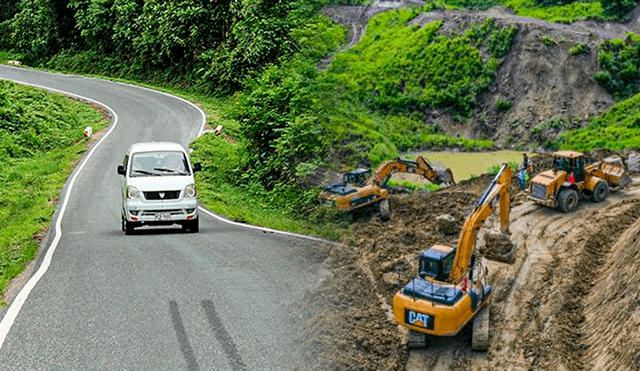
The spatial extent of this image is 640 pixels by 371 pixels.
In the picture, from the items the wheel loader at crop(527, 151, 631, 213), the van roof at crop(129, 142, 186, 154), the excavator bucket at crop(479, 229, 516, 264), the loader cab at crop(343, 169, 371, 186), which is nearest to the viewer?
the van roof at crop(129, 142, 186, 154)

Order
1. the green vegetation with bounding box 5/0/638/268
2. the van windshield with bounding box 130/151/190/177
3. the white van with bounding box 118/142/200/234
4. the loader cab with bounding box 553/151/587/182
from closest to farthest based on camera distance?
the white van with bounding box 118/142/200/234
the van windshield with bounding box 130/151/190/177
the green vegetation with bounding box 5/0/638/268
the loader cab with bounding box 553/151/587/182

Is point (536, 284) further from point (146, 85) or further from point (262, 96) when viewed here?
point (146, 85)

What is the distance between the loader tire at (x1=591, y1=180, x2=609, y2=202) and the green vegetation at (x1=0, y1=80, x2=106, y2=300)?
21893 mm

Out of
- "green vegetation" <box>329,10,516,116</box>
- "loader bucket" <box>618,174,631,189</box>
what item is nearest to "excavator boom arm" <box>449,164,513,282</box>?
"loader bucket" <box>618,174,631,189</box>

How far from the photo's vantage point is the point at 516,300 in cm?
1936

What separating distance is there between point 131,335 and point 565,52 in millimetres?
48085

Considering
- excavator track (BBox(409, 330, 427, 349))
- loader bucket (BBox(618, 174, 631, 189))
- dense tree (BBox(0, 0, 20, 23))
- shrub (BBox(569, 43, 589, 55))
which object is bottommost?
loader bucket (BBox(618, 174, 631, 189))

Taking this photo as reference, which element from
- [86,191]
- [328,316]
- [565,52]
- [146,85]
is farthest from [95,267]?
[565,52]

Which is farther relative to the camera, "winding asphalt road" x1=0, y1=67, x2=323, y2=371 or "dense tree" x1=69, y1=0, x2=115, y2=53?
"dense tree" x1=69, y1=0, x2=115, y2=53

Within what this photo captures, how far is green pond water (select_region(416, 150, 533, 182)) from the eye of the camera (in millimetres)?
41787

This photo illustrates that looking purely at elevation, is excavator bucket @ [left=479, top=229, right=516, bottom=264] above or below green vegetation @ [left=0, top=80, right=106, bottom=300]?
below

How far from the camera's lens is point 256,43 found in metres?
37.1

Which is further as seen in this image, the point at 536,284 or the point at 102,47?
the point at 102,47

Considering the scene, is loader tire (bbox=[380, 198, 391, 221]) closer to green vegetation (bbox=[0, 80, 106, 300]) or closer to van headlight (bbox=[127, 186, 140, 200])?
van headlight (bbox=[127, 186, 140, 200])
